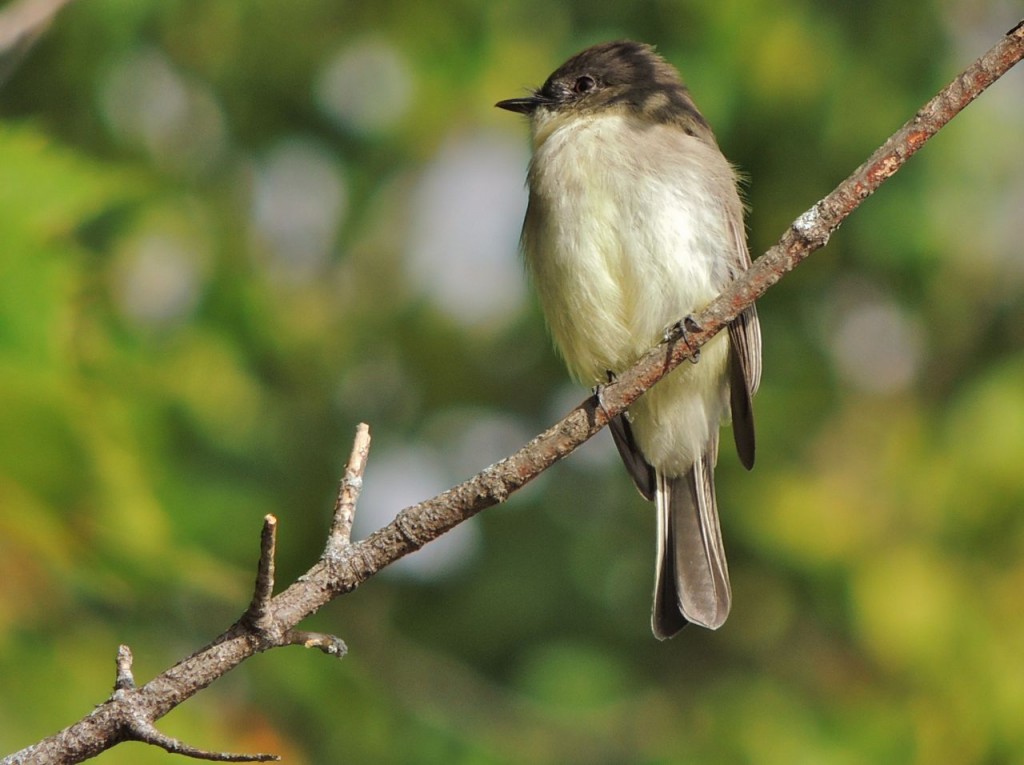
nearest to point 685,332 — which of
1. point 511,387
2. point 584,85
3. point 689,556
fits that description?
point 689,556

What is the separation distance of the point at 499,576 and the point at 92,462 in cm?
356

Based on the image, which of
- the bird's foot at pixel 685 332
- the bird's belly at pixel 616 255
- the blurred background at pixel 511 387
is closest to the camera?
the bird's foot at pixel 685 332

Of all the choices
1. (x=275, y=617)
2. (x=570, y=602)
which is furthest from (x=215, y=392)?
(x=275, y=617)

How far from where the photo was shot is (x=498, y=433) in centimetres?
661

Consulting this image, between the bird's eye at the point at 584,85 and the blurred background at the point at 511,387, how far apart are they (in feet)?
2.12

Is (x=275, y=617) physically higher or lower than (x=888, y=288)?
lower

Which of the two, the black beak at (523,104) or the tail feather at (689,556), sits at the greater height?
the black beak at (523,104)

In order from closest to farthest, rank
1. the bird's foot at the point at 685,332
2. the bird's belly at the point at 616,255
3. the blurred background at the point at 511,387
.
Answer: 1. the bird's foot at the point at 685,332
2. the bird's belly at the point at 616,255
3. the blurred background at the point at 511,387

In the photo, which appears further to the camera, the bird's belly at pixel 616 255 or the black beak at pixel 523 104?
the black beak at pixel 523 104

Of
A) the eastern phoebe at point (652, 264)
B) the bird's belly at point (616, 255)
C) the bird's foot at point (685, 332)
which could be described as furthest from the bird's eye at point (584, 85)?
the bird's foot at point (685, 332)

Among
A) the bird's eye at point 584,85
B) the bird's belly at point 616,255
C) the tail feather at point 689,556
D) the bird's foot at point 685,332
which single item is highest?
the bird's eye at point 584,85

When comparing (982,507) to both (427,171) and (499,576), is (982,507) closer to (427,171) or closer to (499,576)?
(499,576)

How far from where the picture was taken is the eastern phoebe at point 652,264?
391cm

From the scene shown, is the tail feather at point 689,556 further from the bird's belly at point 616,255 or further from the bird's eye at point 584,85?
the bird's eye at point 584,85
